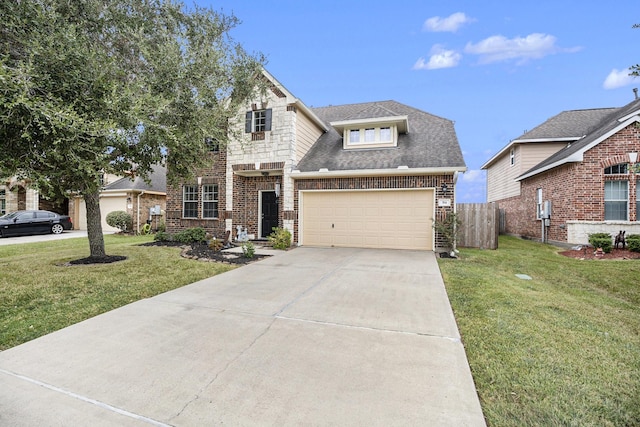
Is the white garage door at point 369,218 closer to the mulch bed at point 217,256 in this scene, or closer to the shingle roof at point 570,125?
the mulch bed at point 217,256

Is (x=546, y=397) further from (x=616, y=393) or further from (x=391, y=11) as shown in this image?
(x=391, y=11)

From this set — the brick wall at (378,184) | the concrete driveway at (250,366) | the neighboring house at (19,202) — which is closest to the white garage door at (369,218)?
the brick wall at (378,184)

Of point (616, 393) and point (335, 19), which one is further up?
point (335, 19)

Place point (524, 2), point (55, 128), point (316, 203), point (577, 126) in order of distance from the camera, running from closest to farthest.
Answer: point (55, 128) → point (524, 2) → point (316, 203) → point (577, 126)

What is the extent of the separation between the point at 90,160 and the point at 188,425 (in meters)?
5.86

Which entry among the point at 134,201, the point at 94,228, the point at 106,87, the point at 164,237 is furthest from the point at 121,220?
the point at 106,87

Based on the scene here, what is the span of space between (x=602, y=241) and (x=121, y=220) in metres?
21.4

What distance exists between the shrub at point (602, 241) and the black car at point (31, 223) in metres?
25.5

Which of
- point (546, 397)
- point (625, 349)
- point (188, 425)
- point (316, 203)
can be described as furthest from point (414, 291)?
point (316, 203)

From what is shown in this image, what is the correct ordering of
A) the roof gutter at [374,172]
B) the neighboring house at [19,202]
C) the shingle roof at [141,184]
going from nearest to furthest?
the roof gutter at [374,172], the shingle roof at [141,184], the neighboring house at [19,202]

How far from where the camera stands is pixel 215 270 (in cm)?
739

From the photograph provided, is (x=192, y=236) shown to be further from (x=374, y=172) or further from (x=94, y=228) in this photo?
(x=374, y=172)

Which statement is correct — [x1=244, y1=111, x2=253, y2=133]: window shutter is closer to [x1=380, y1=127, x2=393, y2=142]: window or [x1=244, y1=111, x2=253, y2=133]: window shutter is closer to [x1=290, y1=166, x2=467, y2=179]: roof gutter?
[x1=290, y1=166, x2=467, y2=179]: roof gutter

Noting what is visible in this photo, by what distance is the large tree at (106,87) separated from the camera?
5.18m
